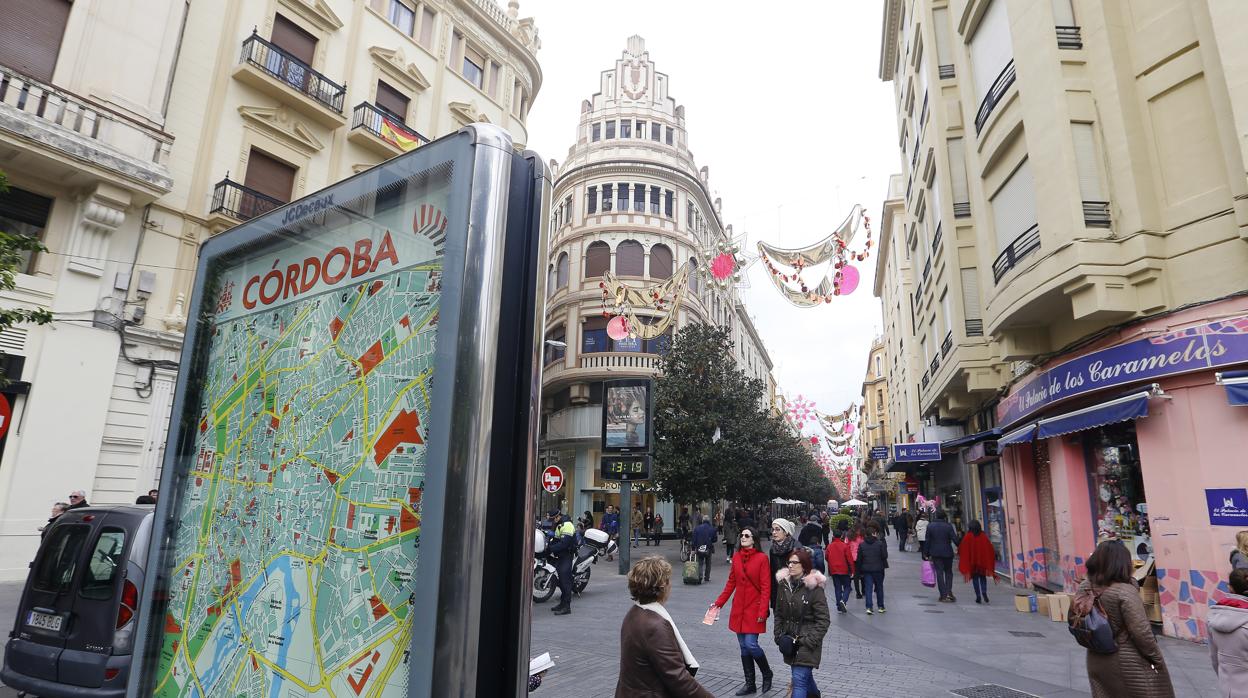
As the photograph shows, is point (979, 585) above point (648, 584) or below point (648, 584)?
below

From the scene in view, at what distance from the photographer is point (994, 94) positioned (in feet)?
42.8

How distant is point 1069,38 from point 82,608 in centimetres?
1467

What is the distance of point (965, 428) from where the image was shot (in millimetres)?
21312

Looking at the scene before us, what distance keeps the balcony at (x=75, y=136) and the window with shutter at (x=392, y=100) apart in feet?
23.7

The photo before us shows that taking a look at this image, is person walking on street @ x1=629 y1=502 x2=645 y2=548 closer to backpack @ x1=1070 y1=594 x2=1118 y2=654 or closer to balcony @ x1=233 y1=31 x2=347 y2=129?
balcony @ x1=233 y1=31 x2=347 y2=129

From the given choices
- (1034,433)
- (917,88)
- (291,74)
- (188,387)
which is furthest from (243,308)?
(917,88)

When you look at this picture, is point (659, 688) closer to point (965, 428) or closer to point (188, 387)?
point (188, 387)

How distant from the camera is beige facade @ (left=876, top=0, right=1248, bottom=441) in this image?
9.06m

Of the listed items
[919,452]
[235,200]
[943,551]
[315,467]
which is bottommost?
[943,551]

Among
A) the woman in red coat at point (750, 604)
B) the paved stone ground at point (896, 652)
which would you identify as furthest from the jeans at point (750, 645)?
the paved stone ground at point (896, 652)

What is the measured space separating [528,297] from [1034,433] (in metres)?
12.5

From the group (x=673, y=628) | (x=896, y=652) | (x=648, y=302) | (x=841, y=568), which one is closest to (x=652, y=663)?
(x=673, y=628)

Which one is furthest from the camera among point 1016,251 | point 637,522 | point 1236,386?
point 637,522

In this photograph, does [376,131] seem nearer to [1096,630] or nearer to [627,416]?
[627,416]
